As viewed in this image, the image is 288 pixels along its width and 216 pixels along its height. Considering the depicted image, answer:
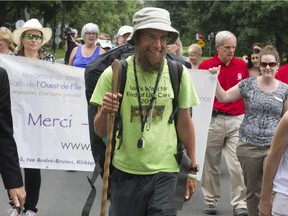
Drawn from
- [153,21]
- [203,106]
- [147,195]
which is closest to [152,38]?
[153,21]

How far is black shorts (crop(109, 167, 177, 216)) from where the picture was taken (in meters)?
4.48

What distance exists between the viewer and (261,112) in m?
6.33

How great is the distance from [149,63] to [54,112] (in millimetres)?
3753

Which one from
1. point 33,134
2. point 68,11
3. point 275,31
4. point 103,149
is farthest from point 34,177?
point 68,11

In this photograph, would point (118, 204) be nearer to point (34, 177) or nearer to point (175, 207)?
point (175, 207)

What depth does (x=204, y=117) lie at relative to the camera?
313 inches

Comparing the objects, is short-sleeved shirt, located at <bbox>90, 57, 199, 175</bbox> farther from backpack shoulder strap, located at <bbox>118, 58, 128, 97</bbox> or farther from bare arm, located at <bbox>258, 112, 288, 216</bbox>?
bare arm, located at <bbox>258, 112, 288, 216</bbox>

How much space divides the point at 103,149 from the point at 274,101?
72.9 inches

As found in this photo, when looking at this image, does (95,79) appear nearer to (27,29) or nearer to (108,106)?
(108,106)

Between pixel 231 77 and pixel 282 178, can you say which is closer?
pixel 282 178

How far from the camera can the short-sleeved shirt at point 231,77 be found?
7.78 metres

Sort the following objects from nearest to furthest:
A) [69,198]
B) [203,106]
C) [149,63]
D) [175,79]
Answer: [149,63]
[175,79]
[203,106]
[69,198]

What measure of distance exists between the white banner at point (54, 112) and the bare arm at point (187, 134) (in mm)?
3081

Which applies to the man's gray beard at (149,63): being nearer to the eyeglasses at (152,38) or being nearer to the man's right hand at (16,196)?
the eyeglasses at (152,38)
